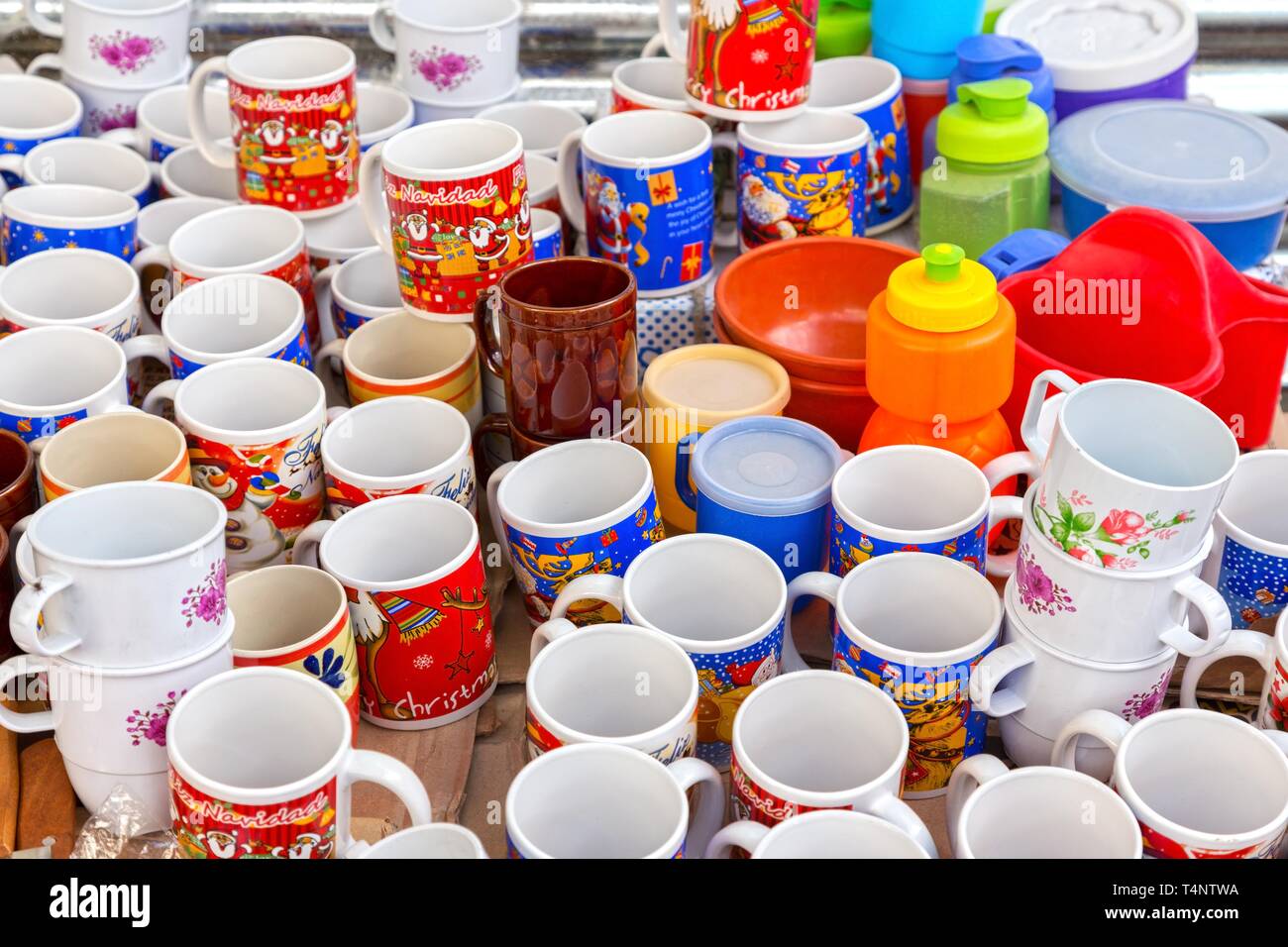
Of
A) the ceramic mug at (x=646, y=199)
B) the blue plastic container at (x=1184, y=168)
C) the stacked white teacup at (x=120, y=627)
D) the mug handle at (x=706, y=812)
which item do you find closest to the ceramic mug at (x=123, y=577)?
the stacked white teacup at (x=120, y=627)

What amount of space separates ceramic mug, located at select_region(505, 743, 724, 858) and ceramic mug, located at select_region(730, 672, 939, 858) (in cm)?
4

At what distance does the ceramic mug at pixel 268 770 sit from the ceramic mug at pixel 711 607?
0.69ft

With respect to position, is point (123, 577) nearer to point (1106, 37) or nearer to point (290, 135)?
point (290, 135)

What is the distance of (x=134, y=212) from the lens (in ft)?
4.79

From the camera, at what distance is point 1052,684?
3.37 ft

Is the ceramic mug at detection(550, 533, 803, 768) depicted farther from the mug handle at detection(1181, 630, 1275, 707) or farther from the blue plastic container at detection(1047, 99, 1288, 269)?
the blue plastic container at detection(1047, 99, 1288, 269)

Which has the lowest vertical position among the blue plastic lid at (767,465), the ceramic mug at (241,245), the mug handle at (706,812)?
the mug handle at (706,812)

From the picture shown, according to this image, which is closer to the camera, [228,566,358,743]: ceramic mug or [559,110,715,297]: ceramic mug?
[228,566,358,743]: ceramic mug

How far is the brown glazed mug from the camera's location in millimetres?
1176

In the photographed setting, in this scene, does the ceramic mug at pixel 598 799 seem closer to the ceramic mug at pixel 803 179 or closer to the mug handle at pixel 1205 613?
the mug handle at pixel 1205 613

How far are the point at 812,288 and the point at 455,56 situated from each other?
1.77 ft

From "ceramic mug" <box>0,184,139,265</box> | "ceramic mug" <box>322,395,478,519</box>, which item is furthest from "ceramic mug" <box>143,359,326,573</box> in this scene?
"ceramic mug" <box>0,184,139,265</box>

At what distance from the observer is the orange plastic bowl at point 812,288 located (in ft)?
4.70

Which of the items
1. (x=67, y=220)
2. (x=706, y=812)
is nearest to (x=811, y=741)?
(x=706, y=812)
